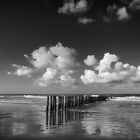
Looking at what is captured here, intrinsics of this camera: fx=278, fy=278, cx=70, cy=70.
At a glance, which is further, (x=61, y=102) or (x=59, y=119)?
(x=61, y=102)

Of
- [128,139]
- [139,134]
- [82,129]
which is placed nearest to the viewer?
[128,139]

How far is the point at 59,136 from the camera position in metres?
12.9

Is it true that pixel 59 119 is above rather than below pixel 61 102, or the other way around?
below

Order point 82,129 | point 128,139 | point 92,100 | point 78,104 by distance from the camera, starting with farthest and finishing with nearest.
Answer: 1. point 92,100
2. point 78,104
3. point 82,129
4. point 128,139

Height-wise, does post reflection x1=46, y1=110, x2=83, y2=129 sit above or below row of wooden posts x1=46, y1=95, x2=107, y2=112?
below

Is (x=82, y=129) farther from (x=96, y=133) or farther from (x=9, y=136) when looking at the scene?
(x=9, y=136)

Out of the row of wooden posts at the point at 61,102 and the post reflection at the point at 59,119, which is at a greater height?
the row of wooden posts at the point at 61,102

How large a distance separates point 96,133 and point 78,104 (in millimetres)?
27176

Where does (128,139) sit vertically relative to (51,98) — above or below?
below

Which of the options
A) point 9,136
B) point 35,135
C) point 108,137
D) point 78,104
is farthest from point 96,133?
point 78,104

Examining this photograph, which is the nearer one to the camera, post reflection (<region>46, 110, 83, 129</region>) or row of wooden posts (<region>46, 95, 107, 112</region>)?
post reflection (<region>46, 110, 83, 129</region>)

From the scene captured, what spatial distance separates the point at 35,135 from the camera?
1309cm

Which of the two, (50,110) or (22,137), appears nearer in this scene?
(22,137)

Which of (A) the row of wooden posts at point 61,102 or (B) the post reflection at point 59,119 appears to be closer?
(B) the post reflection at point 59,119
